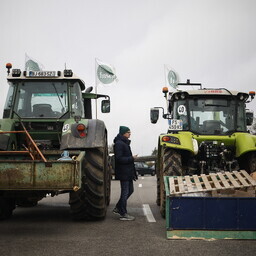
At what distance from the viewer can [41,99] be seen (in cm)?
905

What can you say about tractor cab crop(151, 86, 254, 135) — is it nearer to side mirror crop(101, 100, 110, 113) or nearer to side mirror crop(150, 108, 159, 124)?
side mirror crop(150, 108, 159, 124)

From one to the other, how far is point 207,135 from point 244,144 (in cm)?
83

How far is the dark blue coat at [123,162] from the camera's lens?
8984 millimetres

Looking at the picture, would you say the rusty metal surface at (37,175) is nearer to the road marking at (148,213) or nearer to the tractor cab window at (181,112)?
the road marking at (148,213)

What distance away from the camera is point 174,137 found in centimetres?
899

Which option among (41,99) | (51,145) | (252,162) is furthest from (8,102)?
(252,162)

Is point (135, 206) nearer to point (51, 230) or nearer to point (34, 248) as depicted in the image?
point (51, 230)

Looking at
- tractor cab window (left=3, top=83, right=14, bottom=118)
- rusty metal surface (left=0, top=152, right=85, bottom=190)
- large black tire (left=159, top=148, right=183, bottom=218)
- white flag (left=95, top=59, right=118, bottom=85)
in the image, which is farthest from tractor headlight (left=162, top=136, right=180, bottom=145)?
white flag (left=95, top=59, right=118, bottom=85)

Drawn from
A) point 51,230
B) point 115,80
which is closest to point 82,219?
point 51,230

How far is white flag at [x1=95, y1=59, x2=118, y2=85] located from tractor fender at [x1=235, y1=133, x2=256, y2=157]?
12.4 m

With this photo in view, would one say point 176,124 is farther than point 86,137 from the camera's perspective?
Yes

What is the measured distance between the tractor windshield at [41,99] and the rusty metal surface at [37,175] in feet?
8.24

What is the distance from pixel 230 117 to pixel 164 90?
2.01 meters

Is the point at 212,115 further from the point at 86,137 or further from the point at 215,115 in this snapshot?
the point at 86,137
